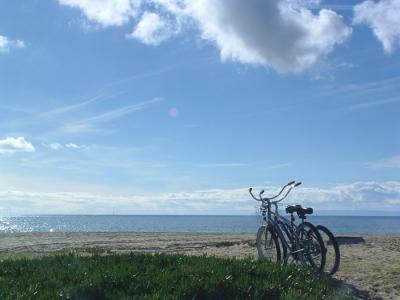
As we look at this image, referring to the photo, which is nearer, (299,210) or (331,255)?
(299,210)

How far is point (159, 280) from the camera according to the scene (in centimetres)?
716

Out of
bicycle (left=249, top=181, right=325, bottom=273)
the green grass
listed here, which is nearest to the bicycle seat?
bicycle (left=249, top=181, right=325, bottom=273)

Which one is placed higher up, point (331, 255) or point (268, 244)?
point (268, 244)

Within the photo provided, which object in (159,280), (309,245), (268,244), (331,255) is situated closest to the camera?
(159,280)

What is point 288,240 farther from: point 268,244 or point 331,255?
point 331,255

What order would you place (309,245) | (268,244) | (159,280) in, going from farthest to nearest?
(268,244) → (309,245) → (159,280)

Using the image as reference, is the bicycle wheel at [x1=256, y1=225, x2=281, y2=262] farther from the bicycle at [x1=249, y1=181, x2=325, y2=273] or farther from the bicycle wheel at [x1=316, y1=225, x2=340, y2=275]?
the bicycle wheel at [x1=316, y1=225, x2=340, y2=275]

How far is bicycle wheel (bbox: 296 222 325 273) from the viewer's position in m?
9.40

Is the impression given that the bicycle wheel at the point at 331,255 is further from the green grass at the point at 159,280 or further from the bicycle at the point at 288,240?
the green grass at the point at 159,280

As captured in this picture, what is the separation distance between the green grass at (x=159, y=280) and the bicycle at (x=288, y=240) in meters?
0.90

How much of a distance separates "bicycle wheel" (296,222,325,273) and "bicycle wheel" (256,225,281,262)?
0.70 meters

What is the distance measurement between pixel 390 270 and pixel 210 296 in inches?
210

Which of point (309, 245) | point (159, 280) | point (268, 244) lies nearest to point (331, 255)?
point (268, 244)

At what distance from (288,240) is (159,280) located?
145 inches
